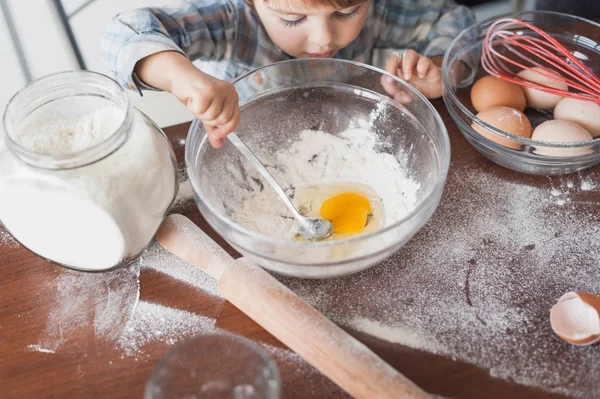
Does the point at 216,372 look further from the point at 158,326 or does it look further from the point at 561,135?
the point at 561,135

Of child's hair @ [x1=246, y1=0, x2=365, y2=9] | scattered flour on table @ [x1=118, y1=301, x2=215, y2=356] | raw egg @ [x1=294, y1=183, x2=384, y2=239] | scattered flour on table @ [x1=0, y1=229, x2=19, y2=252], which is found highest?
child's hair @ [x1=246, y1=0, x2=365, y2=9]

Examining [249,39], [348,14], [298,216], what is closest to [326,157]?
[298,216]

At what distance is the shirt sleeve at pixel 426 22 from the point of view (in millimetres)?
1197

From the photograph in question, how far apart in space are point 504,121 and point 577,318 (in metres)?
0.35

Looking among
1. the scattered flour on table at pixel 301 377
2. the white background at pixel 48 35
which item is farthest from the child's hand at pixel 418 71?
the white background at pixel 48 35

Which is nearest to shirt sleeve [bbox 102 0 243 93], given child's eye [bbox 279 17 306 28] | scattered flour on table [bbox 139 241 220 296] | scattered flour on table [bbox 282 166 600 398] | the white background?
child's eye [bbox 279 17 306 28]

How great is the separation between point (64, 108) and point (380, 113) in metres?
0.49

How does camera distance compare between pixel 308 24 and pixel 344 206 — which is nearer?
pixel 344 206

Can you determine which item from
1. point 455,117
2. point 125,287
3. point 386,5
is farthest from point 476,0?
point 125,287

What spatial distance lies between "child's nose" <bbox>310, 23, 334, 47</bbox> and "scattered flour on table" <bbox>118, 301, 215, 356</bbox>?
19.5 inches

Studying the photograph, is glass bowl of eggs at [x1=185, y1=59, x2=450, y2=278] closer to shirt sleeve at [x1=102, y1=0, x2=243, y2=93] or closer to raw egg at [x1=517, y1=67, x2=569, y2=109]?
shirt sleeve at [x1=102, y1=0, x2=243, y2=93]

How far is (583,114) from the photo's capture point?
957mm

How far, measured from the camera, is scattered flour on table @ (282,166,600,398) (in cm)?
71

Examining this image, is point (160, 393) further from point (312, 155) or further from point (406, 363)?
point (312, 155)
